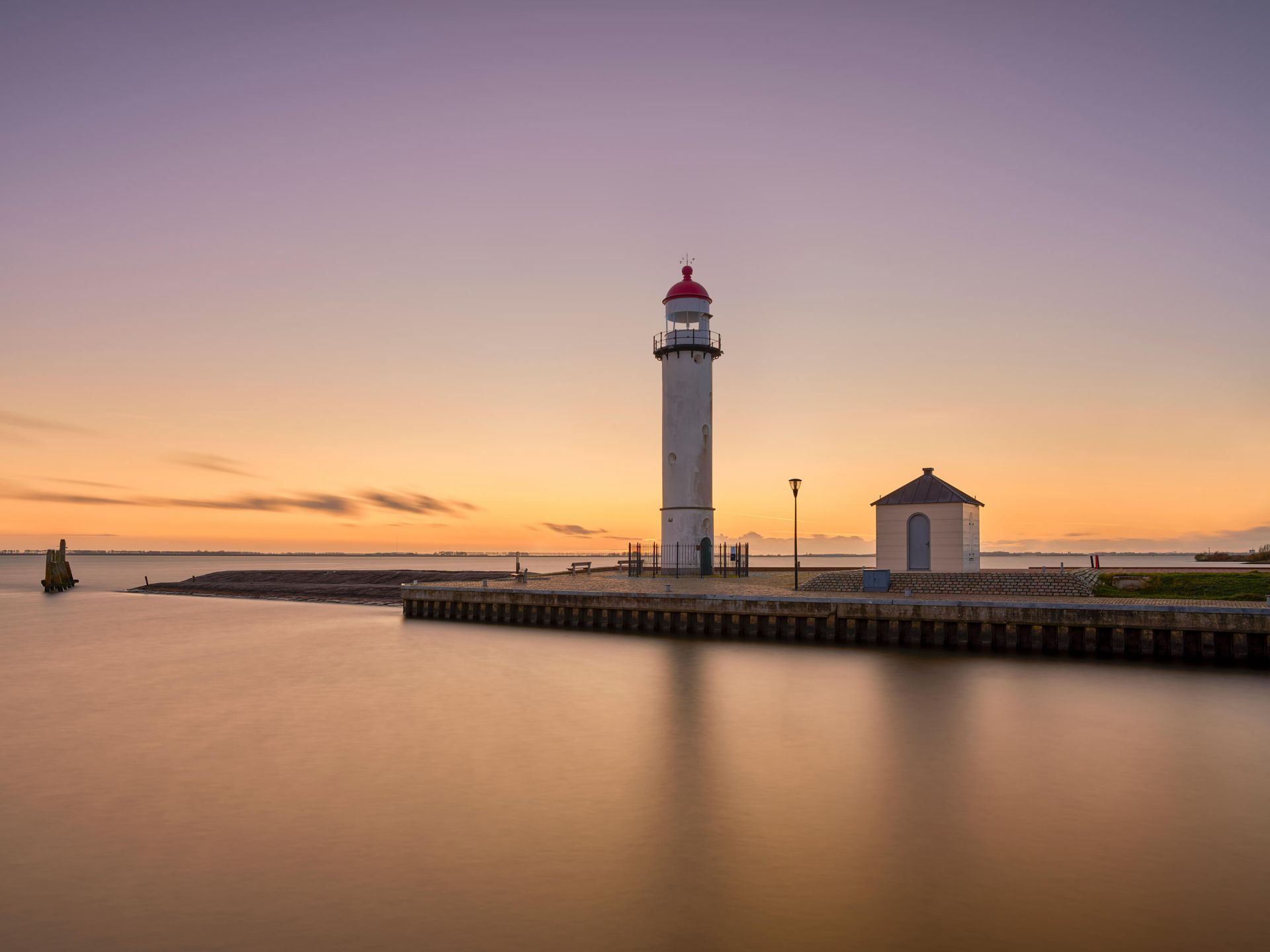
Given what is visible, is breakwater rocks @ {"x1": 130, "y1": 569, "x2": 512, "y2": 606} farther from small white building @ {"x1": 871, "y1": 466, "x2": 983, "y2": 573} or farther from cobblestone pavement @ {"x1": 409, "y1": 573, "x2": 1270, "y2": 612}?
small white building @ {"x1": 871, "y1": 466, "x2": 983, "y2": 573}

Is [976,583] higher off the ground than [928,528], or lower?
lower

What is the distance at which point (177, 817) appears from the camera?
11211 mm

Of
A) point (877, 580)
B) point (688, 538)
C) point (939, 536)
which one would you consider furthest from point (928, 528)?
point (688, 538)

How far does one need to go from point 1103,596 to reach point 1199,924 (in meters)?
19.7

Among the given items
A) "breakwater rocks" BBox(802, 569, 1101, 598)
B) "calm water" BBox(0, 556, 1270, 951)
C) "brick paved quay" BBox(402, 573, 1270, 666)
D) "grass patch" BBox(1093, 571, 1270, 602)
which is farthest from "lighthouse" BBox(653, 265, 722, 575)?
"grass patch" BBox(1093, 571, 1270, 602)

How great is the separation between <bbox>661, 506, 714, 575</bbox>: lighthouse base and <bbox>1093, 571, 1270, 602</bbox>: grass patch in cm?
1653

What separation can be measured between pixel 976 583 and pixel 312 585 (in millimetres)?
63952

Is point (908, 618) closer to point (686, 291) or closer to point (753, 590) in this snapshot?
point (753, 590)

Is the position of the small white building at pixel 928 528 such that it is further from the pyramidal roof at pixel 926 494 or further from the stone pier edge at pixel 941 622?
the stone pier edge at pixel 941 622

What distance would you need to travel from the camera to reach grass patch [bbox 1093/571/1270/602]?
2420 centimetres

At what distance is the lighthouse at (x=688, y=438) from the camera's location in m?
37.7

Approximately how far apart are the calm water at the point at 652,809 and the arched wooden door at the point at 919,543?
27.7 feet

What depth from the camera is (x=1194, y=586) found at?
2522 cm

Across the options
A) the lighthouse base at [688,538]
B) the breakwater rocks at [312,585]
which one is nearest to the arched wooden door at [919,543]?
the lighthouse base at [688,538]
